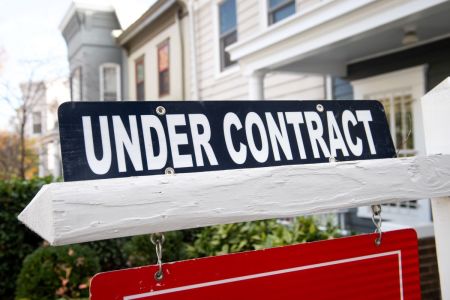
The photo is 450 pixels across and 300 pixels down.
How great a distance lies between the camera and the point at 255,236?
14.1 ft

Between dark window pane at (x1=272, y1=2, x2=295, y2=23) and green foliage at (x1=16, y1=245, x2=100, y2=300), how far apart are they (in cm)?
545

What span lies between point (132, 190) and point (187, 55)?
10.7 metres

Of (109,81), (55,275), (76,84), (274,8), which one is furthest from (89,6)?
(55,275)

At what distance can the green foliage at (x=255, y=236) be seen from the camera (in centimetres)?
396

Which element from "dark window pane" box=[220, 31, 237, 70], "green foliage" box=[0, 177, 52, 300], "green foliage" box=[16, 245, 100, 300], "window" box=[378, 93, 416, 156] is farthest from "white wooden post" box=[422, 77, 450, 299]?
"dark window pane" box=[220, 31, 237, 70]

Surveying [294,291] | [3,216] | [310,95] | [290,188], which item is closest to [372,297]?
[294,291]

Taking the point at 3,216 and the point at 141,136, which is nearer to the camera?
the point at 141,136

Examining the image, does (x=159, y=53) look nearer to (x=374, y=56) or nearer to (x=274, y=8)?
(x=274, y=8)

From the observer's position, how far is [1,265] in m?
5.00

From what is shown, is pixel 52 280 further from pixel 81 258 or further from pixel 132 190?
pixel 132 190

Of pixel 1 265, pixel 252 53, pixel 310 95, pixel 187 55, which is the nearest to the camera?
pixel 1 265

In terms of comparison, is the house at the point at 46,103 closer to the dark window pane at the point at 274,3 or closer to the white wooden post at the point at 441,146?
the dark window pane at the point at 274,3

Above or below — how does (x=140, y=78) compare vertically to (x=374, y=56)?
above

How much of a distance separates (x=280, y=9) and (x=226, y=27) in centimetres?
215
